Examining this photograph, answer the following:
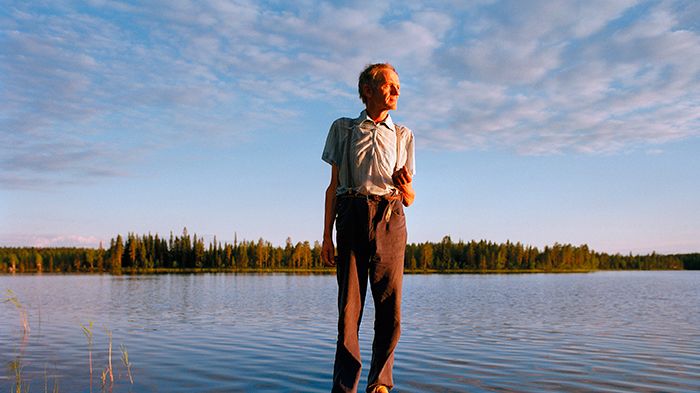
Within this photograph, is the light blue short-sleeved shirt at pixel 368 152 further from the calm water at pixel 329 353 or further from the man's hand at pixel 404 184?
the calm water at pixel 329 353

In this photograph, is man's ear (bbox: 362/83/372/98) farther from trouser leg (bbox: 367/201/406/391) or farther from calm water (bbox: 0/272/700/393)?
calm water (bbox: 0/272/700/393)

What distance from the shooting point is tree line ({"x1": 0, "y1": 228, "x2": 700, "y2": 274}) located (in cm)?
15428

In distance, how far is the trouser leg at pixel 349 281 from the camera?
477 cm

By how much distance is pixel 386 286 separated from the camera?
4.83 metres

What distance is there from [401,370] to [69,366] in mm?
5183

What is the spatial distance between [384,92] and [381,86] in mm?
54

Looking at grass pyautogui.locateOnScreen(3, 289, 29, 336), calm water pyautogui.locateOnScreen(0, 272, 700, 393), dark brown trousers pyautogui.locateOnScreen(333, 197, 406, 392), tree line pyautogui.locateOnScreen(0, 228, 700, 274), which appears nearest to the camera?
dark brown trousers pyautogui.locateOnScreen(333, 197, 406, 392)

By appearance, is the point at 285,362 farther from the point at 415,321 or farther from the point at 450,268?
the point at 450,268

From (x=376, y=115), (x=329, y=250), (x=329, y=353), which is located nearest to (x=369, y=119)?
(x=376, y=115)

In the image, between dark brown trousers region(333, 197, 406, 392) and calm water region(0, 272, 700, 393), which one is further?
calm water region(0, 272, 700, 393)

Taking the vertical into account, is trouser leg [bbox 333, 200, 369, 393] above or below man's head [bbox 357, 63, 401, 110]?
below

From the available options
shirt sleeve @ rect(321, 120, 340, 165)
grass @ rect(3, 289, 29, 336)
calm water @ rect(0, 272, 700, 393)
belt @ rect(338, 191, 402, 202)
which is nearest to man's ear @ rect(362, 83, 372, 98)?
shirt sleeve @ rect(321, 120, 340, 165)

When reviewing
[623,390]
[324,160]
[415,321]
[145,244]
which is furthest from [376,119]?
[145,244]

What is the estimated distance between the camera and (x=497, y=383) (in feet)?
25.6
